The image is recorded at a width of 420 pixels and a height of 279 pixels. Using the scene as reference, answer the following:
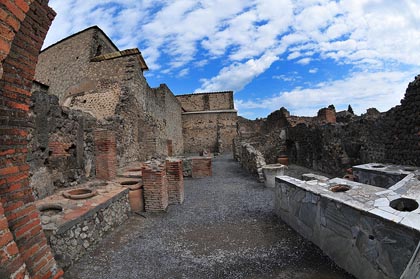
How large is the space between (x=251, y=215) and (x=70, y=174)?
4.38 m

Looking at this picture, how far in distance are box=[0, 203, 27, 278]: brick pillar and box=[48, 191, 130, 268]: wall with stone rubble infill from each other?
63.0 inches

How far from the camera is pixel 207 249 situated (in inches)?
141

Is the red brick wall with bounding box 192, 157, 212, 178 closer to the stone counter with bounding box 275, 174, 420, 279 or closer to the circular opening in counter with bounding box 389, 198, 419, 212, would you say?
the stone counter with bounding box 275, 174, 420, 279

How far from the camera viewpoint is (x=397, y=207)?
2.91 m

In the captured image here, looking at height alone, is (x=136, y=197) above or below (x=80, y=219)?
below

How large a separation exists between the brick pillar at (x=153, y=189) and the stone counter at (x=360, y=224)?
2.84m

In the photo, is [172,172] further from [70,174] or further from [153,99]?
[153,99]

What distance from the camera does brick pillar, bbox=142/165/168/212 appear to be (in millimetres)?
5254

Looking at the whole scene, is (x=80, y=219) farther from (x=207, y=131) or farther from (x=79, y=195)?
(x=207, y=131)

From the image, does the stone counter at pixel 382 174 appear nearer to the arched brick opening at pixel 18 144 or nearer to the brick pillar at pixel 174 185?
the brick pillar at pixel 174 185

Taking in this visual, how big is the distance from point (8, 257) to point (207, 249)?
2.66 m

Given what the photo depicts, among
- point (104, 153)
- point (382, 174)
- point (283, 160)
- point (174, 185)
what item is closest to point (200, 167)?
point (174, 185)

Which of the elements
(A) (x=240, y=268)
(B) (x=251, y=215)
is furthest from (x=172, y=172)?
(A) (x=240, y=268)

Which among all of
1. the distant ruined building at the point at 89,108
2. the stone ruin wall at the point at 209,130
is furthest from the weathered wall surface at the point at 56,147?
the stone ruin wall at the point at 209,130
